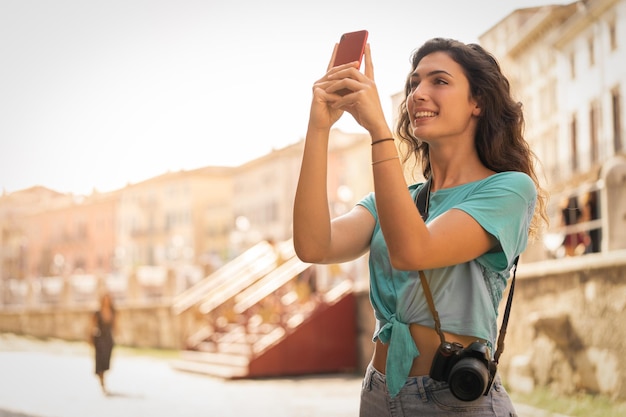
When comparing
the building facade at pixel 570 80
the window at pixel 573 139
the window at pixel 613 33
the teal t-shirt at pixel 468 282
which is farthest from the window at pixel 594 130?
the teal t-shirt at pixel 468 282

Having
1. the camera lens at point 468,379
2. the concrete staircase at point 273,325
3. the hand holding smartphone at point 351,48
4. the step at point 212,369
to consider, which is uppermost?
the hand holding smartphone at point 351,48

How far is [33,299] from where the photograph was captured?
33.8 ft

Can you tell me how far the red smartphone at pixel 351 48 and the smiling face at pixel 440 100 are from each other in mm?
133

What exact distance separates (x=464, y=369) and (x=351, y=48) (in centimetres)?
53

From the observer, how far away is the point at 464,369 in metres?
1.19

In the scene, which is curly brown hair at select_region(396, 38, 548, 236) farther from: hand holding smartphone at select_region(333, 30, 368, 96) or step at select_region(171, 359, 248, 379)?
step at select_region(171, 359, 248, 379)

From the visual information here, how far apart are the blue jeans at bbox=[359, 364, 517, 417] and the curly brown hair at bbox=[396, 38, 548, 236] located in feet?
1.23

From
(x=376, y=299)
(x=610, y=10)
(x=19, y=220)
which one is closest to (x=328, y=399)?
(x=19, y=220)

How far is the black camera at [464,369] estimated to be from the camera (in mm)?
1198

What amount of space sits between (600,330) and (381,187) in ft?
16.0

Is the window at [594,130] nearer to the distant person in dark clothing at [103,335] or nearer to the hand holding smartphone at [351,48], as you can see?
the distant person in dark clothing at [103,335]

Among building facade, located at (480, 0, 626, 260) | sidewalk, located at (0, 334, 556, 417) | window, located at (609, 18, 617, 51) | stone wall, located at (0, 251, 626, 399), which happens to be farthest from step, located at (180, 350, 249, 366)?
window, located at (609, 18, 617, 51)

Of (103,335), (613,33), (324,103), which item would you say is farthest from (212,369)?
(324,103)

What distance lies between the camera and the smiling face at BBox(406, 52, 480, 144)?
1.33 metres
